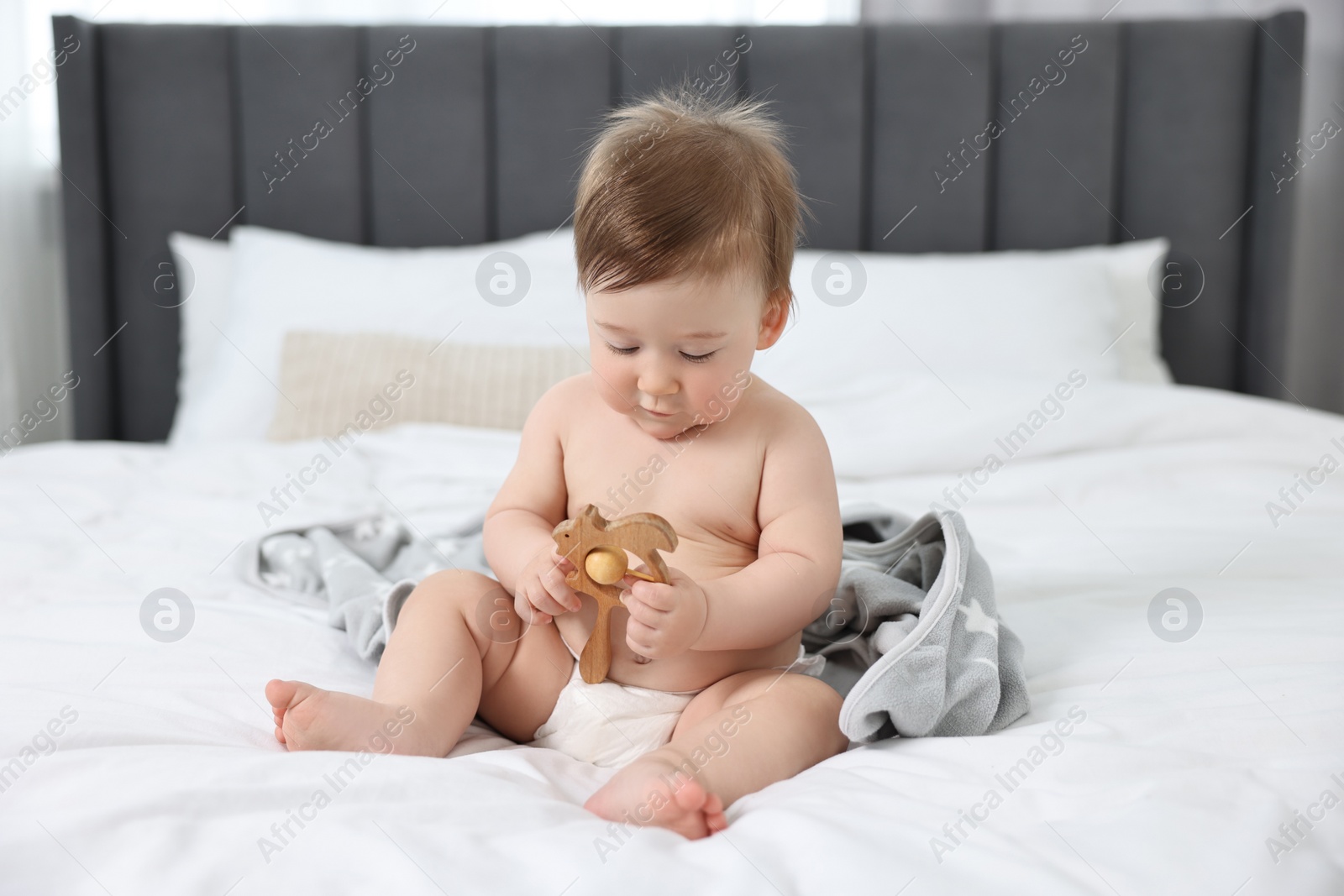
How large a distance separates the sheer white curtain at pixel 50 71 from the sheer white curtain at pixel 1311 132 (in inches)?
13.3

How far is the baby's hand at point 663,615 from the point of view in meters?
0.72

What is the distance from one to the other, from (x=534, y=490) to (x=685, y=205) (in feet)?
1.01

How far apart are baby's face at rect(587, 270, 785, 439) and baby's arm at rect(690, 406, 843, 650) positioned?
3.4 inches

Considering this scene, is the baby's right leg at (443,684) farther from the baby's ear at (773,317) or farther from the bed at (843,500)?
the baby's ear at (773,317)

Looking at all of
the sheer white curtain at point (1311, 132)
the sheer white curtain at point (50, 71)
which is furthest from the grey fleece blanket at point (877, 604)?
the sheer white curtain at point (1311, 132)

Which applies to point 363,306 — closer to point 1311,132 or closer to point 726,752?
point 726,752

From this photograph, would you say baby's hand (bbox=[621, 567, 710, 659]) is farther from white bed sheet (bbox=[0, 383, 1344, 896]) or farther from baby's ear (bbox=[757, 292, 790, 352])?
baby's ear (bbox=[757, 292, 790, 352])

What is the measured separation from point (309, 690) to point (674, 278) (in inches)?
16.0

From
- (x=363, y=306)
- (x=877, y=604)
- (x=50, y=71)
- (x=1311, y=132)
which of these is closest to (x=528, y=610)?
(x=877, y=604)

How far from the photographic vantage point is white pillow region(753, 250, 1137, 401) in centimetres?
183

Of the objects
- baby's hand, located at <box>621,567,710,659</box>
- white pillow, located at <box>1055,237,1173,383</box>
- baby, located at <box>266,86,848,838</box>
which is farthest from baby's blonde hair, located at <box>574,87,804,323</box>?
white pillow, located at <box>1055,237,1173,383</box>

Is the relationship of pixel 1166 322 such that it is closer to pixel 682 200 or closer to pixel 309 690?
pixel 682 200

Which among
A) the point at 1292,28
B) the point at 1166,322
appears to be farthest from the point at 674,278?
the point at 1292,28

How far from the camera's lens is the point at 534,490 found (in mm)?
941
